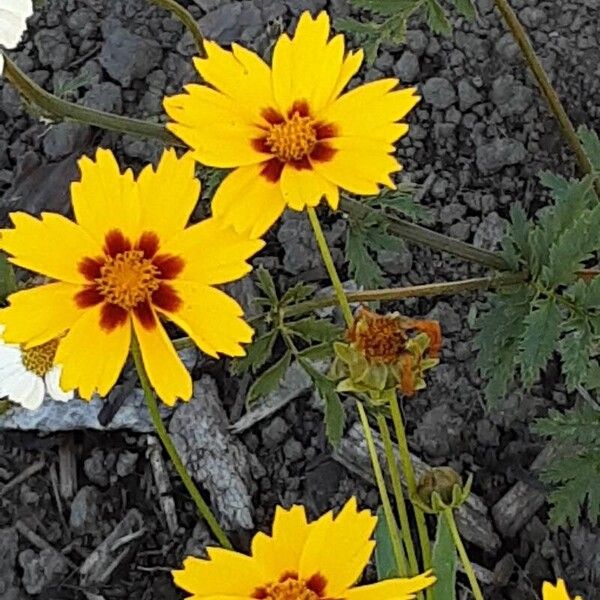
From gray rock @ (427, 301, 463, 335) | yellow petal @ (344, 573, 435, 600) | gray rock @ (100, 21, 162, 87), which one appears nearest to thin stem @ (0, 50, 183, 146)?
yellow petal @ (344, 573, 435, 600)

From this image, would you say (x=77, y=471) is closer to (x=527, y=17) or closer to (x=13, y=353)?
(x=13, y=353)

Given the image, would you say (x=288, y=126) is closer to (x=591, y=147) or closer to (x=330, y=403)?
(x=330, y=403)

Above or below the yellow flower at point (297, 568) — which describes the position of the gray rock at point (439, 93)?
above

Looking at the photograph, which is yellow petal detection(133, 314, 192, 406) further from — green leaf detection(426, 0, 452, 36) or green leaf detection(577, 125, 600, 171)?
green leaf detection(577, 125, 600, 171)

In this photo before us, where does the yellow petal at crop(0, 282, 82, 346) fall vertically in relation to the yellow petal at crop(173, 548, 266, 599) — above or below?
above

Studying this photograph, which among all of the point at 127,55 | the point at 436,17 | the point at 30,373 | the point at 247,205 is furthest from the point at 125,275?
the point at 127,55

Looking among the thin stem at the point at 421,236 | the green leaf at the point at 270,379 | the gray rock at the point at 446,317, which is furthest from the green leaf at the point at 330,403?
the gray rock at the point at 446,317

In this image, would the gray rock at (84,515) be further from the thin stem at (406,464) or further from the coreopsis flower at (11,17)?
the coreopsis flower at (11,17)
